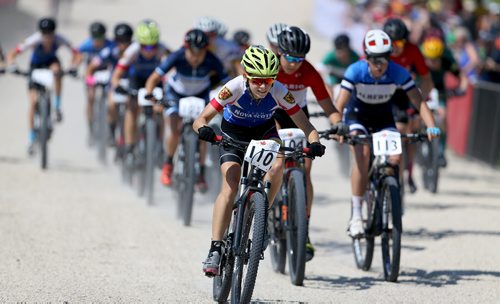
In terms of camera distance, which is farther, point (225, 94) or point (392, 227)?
point (392, 227)

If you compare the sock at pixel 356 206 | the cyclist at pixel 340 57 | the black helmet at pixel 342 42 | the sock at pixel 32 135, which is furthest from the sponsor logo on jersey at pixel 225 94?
the sock at pixel 32 135

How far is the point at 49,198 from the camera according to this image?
1441 cm

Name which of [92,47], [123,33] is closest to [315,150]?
[123,33]

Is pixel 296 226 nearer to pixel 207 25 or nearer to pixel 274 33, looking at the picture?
pixel 274 33

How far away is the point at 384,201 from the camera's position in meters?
10.4

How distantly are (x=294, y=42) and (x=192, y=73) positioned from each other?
3.61 m

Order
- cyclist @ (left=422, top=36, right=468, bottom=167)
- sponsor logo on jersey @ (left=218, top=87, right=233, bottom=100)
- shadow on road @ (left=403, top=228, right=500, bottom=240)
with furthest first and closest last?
cyclist @ (left=422, top=36, right=468, bottom=167) → shadow on road @ (left=403, top=228, right=500, bottom=240) → sponsor logo on jersey @ (left=218, top=87, right=233, bottom=100)

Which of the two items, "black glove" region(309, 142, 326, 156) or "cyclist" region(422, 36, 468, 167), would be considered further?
"cyclist" region(422, 36, 468, 167)

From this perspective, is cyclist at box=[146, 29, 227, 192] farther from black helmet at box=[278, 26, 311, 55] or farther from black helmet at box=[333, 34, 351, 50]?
black helmet at box=[333, 34, 351, 50]

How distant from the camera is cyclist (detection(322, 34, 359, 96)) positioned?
54.2 ft

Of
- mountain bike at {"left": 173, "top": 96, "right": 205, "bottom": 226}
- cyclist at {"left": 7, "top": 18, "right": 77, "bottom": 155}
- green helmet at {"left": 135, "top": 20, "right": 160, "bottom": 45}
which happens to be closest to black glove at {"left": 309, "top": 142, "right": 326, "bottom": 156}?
mountain bike at {"left": 173, "top": 96, "right": 205, "bottom": 226}

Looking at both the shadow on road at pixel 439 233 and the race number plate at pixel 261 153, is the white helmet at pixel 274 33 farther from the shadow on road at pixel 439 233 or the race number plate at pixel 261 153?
the race number plate at pixel 261 153

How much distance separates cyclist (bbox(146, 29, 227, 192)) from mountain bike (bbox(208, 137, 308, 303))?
15.1ft

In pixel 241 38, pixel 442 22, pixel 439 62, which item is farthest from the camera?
pixel 442 22
